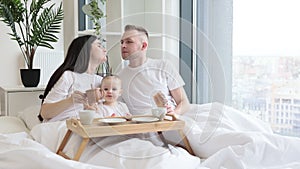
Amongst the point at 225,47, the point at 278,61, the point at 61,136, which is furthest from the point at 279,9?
the point at 61,136

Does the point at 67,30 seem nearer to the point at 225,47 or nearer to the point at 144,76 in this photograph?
the point at 225,47

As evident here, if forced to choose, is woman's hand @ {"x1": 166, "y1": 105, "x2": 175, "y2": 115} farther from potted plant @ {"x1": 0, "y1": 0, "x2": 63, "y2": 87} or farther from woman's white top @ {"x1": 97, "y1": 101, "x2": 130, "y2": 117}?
potted plant @ {"x1": 0, "y1": 0, "x2": 63, "y2": 87}

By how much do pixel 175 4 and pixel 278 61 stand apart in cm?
77

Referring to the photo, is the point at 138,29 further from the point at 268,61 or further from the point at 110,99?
the point at 268,61

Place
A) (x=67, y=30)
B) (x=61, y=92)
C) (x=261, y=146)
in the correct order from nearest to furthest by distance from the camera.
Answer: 1. (x=261, y=146)
2. (x=61, y=92)
3. (x=67, y=30)

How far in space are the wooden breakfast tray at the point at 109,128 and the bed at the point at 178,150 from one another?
0.11 ft

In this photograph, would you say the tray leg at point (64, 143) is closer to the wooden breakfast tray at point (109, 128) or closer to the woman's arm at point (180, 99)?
the wooden breakfast tray at point (109, 128)

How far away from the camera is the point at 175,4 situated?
2.61m

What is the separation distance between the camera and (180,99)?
1603 millimetres

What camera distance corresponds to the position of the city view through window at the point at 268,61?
2.14 m

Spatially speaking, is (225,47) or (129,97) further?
(225,47)

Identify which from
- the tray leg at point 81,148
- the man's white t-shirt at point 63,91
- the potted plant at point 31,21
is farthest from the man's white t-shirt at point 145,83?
the potted plant at point 31,21

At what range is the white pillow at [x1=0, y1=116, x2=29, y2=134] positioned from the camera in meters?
1.85

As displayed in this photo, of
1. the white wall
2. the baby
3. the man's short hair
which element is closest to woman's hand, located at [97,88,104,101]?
the baby
